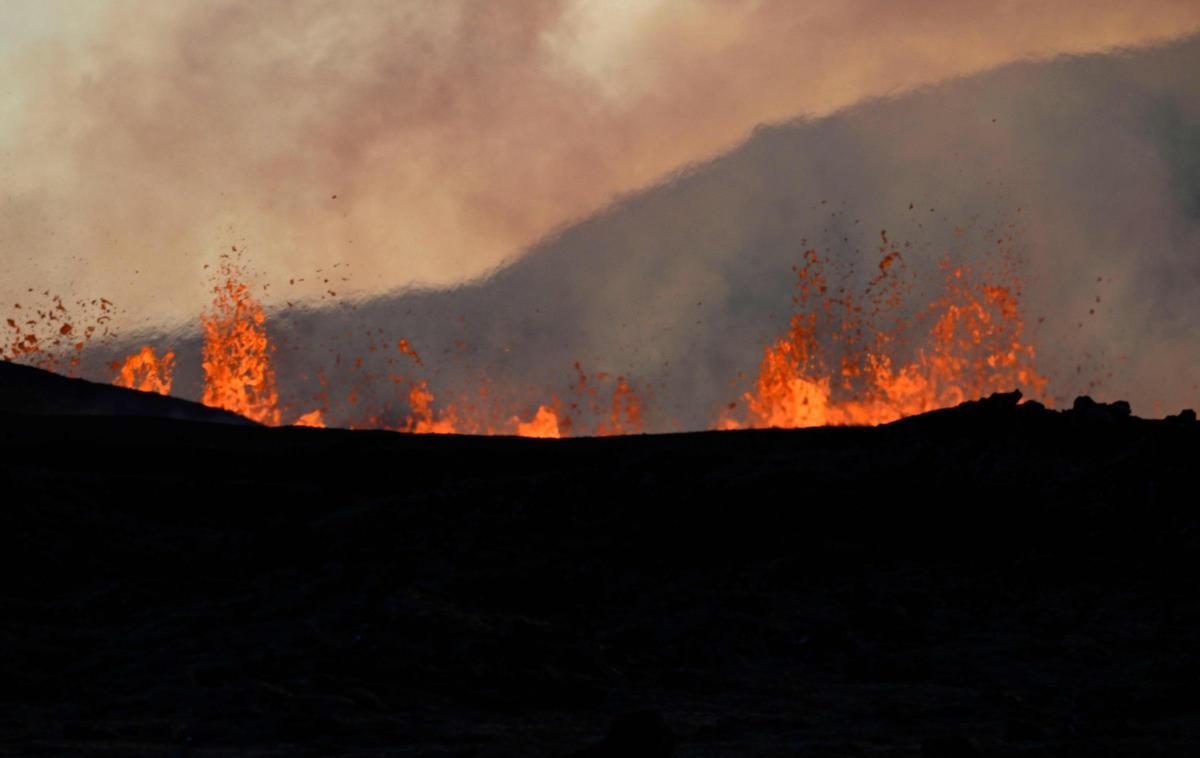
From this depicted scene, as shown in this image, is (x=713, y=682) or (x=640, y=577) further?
(x=640, y=577)

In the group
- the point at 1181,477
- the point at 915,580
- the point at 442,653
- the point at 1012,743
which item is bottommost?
the point at 1012,743

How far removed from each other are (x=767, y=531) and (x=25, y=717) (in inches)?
495

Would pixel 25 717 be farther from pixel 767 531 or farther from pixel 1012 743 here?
pixel 767 531

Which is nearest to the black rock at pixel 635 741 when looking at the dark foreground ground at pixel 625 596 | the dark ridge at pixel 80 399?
the dark foreground ground at pixel 625 596

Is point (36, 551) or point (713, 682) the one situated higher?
point (36, 551)

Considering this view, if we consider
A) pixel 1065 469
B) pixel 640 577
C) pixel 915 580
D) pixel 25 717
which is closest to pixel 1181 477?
pixel 1065 469

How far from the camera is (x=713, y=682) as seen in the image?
Answer: 54.1ft

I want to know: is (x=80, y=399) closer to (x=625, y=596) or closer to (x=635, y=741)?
(x=625, y=596)

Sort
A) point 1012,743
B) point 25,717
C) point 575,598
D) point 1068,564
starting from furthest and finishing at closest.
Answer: point 1068,564 → point 575,598 → point 25,717 → point 1012,743

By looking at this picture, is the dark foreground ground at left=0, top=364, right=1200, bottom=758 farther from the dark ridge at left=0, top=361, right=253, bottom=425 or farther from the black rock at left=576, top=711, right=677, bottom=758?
the dark ridge at left=0, top=361, right=253, bottom=425

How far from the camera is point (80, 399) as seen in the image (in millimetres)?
51750

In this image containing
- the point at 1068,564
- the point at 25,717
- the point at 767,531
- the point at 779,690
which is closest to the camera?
the point at 25,717

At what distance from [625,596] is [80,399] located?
36073 millimetres

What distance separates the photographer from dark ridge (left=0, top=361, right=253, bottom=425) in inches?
1971
